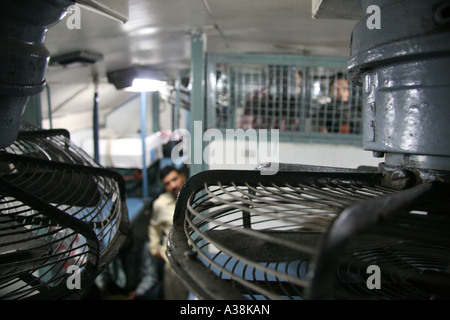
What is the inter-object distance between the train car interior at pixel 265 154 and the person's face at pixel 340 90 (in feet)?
0.03

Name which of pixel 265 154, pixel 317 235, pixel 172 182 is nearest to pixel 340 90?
pixel 265 154

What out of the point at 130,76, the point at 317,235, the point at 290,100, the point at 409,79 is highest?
the point at 130,76

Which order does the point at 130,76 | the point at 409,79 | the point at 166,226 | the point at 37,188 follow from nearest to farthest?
the point at 409,79 < the point at 37,188 < the point at 130,76 < the point at 166,226

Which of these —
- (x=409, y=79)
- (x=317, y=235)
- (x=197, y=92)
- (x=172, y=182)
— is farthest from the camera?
(x=172, y=182)

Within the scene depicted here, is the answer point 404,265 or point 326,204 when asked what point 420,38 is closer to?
point 326,204

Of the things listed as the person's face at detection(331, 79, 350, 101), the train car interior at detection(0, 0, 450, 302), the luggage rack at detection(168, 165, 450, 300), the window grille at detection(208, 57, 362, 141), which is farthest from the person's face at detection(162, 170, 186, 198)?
the luggage rack at detection(168, 165, 450, 300)

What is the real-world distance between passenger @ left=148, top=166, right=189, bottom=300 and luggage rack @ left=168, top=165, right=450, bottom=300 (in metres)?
2.83

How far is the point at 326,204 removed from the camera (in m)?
0.62

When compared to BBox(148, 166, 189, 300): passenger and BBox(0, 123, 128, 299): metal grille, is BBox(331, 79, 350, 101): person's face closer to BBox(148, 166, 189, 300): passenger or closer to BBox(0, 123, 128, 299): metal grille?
BBox(0, 123, 128, 299): metal grille

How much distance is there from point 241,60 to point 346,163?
1115 mm

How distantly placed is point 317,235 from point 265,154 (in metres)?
1.48

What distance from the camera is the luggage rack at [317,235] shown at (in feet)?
1.45

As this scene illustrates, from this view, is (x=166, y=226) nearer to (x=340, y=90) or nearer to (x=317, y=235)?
(x=340, y=90)

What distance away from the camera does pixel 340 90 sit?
2424 mm
